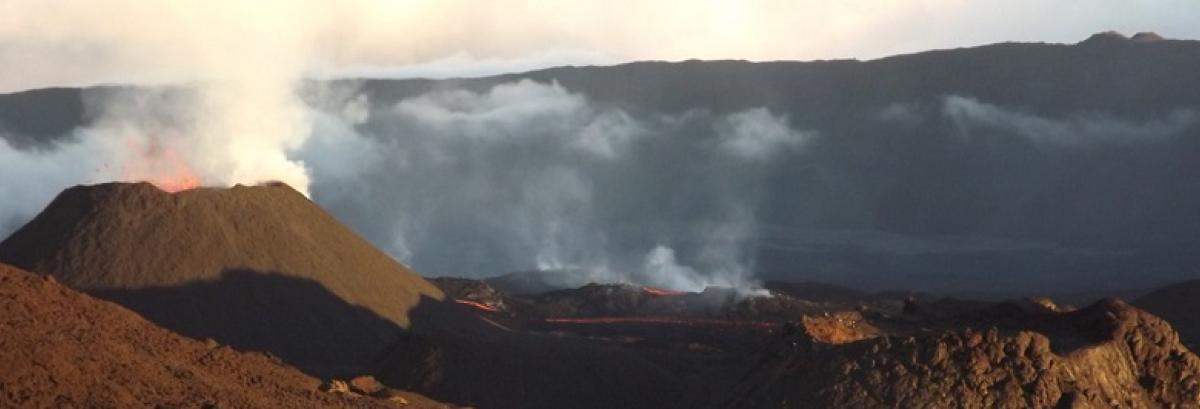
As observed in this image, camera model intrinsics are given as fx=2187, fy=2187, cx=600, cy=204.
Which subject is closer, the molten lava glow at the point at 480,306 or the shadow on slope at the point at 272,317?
the shadow on slope at the point at 272,317

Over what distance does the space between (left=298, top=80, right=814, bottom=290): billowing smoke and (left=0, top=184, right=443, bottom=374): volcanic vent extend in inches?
2056

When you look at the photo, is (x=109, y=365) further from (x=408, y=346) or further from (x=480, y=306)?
(x=480, y=306)

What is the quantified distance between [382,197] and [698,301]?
158 feet

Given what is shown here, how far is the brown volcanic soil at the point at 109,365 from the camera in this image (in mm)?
21969

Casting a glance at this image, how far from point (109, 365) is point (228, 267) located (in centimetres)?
2368

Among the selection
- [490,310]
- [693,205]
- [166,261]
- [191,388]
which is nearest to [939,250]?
[693,205]

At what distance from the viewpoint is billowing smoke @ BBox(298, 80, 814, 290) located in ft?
350

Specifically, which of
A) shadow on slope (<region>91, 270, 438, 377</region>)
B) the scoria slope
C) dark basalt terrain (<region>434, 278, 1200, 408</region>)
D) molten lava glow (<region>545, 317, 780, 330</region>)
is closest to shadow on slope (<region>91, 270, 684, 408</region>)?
shadow on slope (<region>91, 270, 438, 377</region>)

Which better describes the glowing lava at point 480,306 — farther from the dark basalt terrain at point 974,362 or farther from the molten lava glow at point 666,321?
the dark basalt terrain at point 974,362

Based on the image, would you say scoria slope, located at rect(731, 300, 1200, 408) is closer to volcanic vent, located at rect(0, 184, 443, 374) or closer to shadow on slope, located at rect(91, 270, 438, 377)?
shadow on slope, located at rect(91, 270, 438, 377)

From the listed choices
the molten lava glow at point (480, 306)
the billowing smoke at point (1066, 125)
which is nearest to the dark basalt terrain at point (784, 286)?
the billowing smoke at point (1066, 125)

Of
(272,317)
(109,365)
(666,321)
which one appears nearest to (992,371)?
(109,365)

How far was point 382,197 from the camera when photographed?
4434 inches

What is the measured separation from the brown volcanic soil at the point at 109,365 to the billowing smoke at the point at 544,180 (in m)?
75.3
